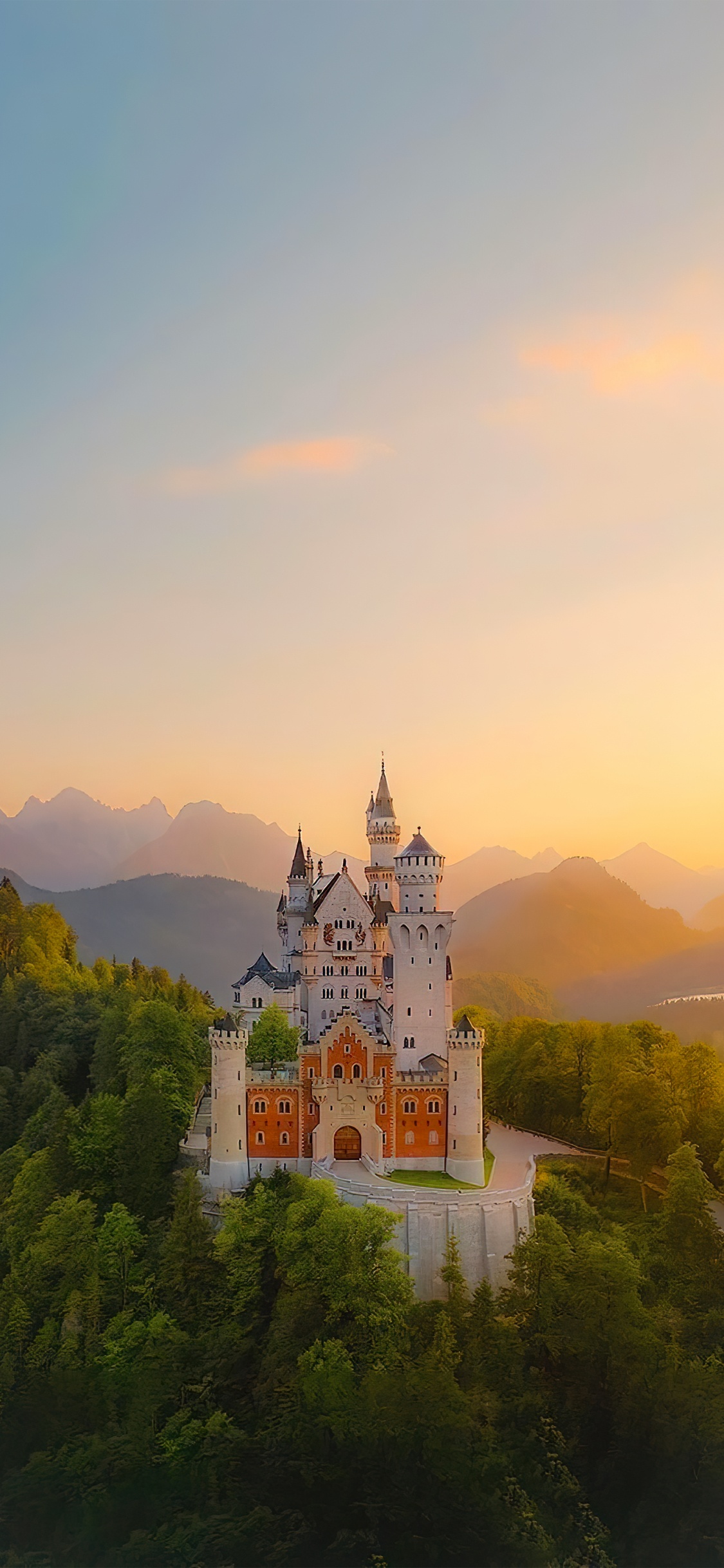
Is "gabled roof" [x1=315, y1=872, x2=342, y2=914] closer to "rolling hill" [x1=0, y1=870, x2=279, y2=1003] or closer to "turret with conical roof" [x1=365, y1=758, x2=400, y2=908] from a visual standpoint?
"turret with conical roof" [x1=365, y1=758, x2=400, y2=908]

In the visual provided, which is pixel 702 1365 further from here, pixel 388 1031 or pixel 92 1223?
pixel 92 1223

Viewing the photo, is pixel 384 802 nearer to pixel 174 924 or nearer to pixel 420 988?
pixel 420 988

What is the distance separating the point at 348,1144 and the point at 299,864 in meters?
20.8

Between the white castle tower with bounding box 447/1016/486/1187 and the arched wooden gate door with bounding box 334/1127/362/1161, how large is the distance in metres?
3.63

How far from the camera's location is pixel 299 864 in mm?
60969

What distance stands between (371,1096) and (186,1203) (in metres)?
8.14

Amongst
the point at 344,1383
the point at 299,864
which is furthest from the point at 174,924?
the point at 344,1383

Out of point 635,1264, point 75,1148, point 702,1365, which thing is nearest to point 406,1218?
point 635,1264

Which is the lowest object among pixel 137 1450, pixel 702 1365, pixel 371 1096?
pixel 137 1450

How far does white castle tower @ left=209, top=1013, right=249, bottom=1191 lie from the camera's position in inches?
1678

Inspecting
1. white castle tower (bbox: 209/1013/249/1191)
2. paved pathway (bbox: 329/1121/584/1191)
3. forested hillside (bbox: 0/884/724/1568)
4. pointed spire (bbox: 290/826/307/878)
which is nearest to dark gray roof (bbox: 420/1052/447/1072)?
paved pathway (bbox: 329/1121/584/1191)

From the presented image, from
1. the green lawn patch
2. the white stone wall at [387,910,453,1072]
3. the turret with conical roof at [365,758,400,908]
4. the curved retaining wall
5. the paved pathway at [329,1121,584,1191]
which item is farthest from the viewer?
the turret with conical roof at [365,758,400,908]

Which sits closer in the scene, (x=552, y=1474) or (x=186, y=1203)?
(x=552, y=1474)

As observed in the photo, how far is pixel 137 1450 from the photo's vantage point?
34656 mm
